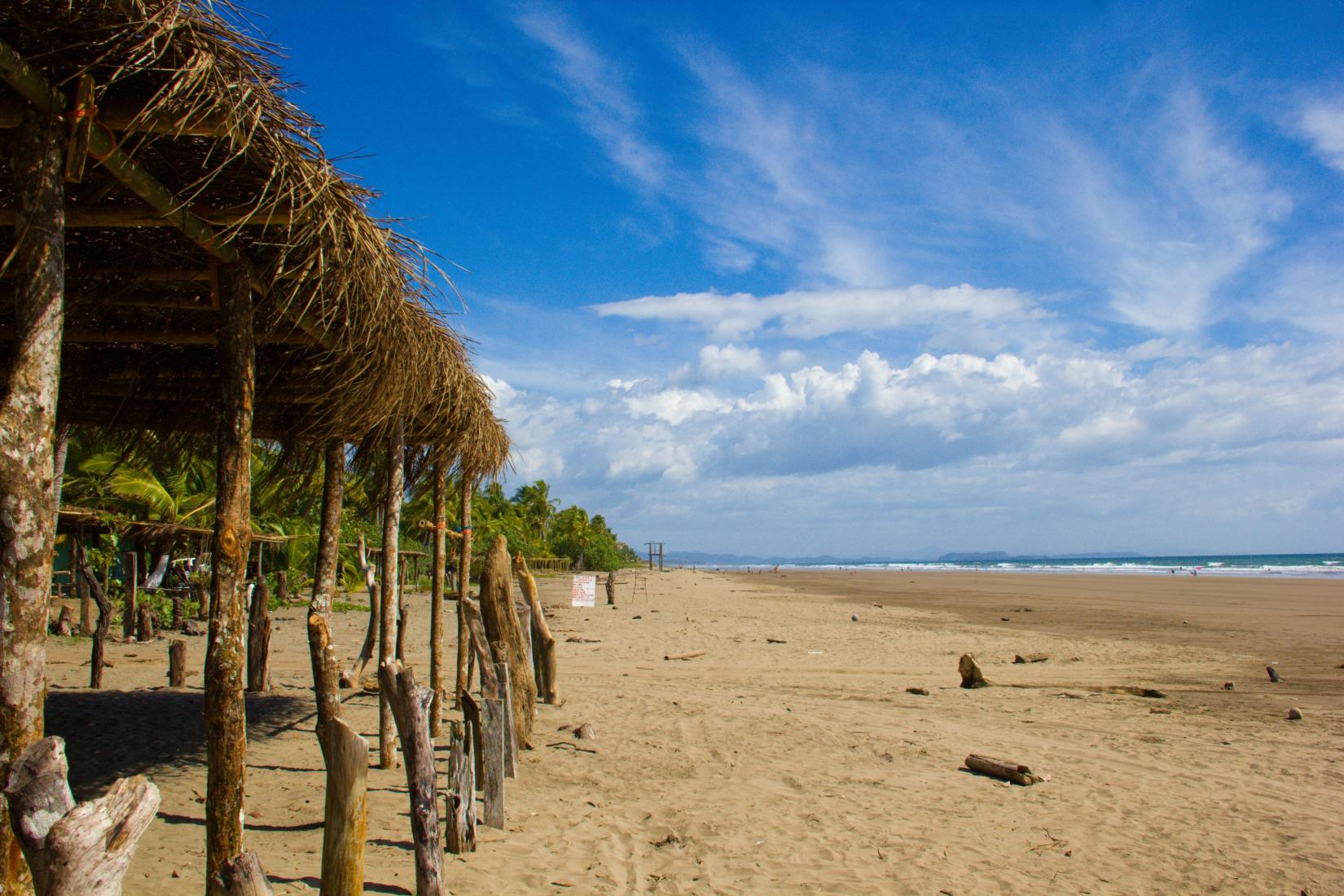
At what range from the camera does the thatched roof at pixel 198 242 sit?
290 cm

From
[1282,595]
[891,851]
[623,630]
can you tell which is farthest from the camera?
[1282,595]

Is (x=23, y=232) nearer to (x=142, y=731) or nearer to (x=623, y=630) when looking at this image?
(x=142, y=731)

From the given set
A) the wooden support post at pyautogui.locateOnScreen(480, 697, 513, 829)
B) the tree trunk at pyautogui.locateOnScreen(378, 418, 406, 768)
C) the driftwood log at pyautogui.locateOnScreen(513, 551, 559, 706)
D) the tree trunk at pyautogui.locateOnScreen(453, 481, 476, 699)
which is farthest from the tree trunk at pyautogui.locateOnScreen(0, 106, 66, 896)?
the driftwood log at pyautogui.locateOnScreen(513, 551, 559, 706)

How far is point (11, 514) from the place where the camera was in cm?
273

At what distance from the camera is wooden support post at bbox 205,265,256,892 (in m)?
3.76

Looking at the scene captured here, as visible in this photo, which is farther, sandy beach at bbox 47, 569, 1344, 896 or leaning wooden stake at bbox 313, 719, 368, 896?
sandy beach at bbox 47, 569, 1344, 896

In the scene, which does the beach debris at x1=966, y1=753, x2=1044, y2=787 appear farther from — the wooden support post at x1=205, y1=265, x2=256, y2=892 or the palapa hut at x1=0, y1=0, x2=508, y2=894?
the wooden support post at x1=205, y1=265, x2=256, y2=892

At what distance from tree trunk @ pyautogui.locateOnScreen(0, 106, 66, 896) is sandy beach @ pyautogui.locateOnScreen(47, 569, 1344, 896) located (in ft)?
6.36

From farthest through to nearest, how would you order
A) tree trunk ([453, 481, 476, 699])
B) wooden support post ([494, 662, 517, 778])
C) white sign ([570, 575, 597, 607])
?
white sign ([570, 575, 597, 607]) < tree trunk ([453, 481, 476, 699]) < wooden support post ([494, 662, 517, 778])

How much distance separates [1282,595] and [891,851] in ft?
118

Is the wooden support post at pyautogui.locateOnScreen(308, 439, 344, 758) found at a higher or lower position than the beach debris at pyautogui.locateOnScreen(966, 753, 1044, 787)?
higher

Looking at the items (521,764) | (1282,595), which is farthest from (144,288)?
(1282,595)

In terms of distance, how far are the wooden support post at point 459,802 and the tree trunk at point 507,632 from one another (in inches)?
83.2


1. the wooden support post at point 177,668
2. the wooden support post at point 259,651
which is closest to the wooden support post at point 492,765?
the wooden support post at point 259,651
